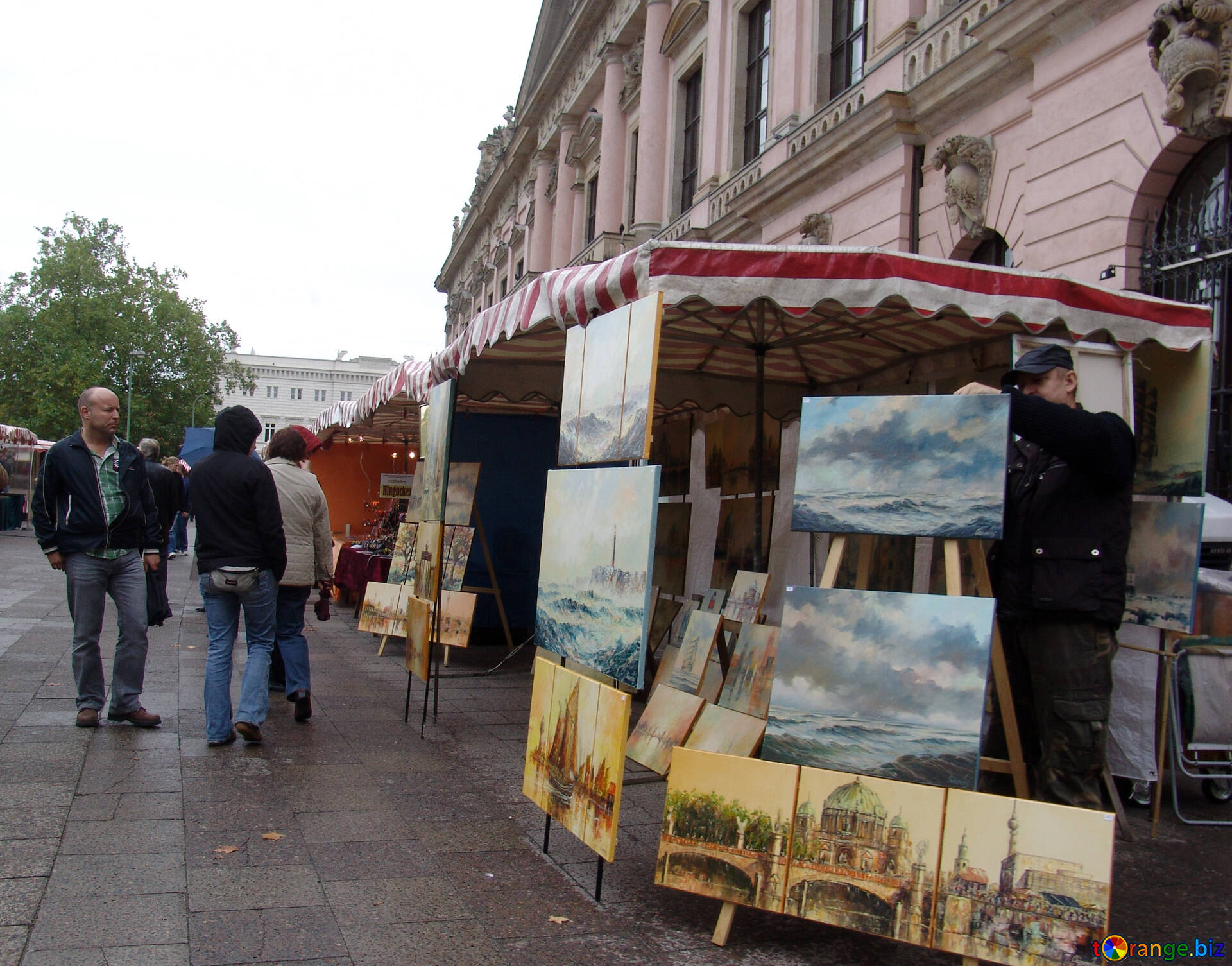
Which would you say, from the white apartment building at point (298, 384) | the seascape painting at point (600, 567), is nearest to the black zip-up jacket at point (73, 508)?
the seascape painting at point (600, 567)

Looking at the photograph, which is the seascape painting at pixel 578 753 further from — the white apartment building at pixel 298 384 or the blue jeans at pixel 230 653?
the white apartment building at pixel 298 384

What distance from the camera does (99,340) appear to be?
56562 millimetres

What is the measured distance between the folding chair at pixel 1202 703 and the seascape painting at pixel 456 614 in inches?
194

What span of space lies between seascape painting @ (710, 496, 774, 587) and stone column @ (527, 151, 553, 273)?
2373cm

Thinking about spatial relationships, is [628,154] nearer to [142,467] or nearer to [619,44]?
[619,44]

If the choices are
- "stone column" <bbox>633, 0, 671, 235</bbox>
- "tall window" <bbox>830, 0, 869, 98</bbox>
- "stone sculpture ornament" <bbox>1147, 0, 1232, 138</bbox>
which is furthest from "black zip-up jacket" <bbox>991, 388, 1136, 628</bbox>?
"stone column" <bbox>633, 0, 671, 235</bbox>

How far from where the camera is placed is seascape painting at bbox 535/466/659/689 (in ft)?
12.0

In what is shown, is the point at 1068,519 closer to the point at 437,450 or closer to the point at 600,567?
the point at 600,567

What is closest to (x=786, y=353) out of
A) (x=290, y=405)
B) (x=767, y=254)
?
(x=767, y=254)

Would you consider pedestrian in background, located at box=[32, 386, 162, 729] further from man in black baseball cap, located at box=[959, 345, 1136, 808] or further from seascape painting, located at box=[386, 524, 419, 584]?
man in black baseball cap, located at box=[959, 345, 1136, 808]

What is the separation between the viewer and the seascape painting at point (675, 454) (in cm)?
823

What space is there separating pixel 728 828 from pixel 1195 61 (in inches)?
282

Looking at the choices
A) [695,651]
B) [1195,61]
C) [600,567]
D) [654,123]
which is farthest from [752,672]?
[654,123]

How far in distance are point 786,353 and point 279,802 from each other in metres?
4.08
